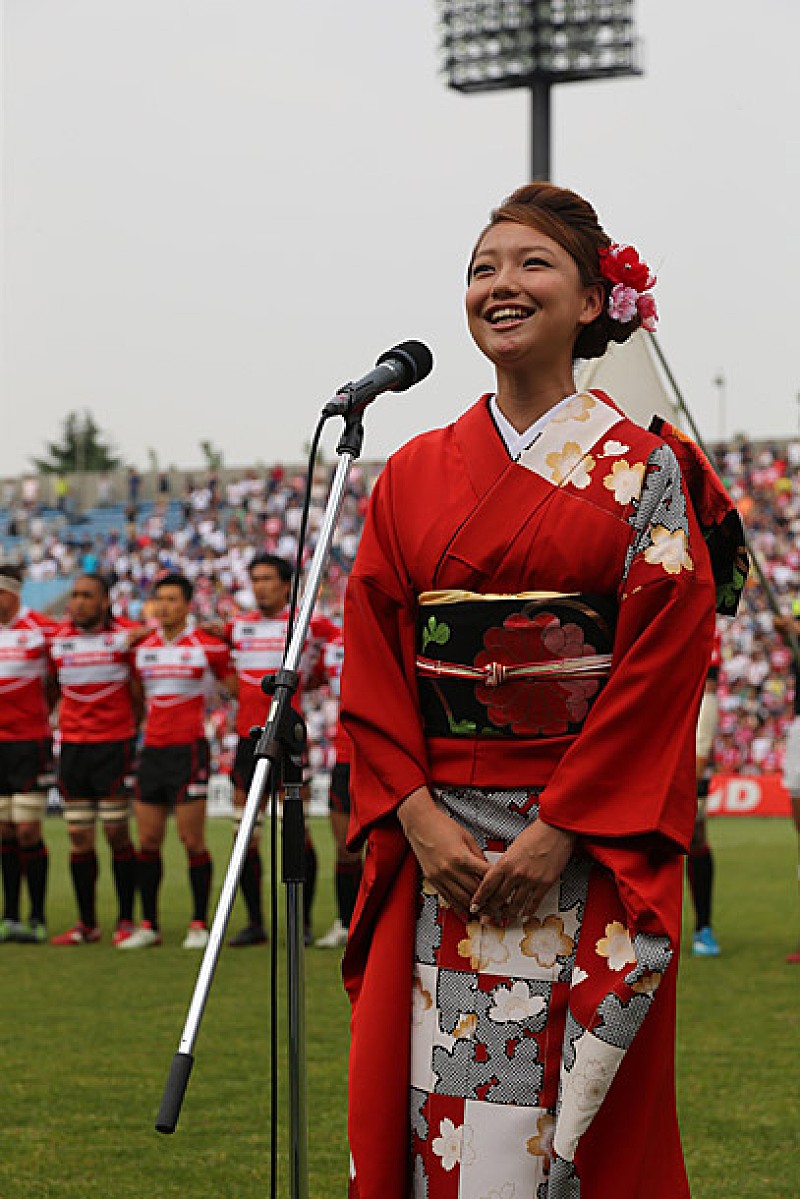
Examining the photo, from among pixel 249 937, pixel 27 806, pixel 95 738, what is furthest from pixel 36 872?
pixel 249 937

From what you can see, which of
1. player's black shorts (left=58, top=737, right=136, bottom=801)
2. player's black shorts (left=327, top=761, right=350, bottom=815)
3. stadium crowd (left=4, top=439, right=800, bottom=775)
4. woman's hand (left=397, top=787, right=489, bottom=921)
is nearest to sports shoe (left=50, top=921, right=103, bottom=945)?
player's black shorts (left=58, top=737, right=136, bottom=801)

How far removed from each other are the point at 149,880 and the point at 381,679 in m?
6.40

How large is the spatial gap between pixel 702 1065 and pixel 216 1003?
7.35 feet

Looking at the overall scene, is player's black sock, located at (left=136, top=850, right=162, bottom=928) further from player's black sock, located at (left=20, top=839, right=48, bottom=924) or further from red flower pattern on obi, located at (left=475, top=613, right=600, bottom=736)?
red flower pattern on obi, located at (left=475, top=613, right=600, bottom=736)

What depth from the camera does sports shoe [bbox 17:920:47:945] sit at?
360 inches

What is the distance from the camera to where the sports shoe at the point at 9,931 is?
30.1 feet

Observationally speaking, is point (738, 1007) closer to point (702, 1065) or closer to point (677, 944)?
point (702, 1065)

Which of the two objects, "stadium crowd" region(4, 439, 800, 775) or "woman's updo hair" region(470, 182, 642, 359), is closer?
"woman's updo hair" region(470, 182, 642, 359)

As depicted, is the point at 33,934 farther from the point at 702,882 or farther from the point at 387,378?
the point at 387,378

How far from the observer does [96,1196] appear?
4207 mm

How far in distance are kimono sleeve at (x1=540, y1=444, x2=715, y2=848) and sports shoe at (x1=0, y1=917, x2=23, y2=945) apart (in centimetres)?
718

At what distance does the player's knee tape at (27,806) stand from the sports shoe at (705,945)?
3.63 m

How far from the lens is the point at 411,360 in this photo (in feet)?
10.3

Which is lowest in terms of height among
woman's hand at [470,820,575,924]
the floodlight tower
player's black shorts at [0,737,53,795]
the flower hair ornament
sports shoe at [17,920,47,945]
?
sports shoe at [17,920,47,945]
